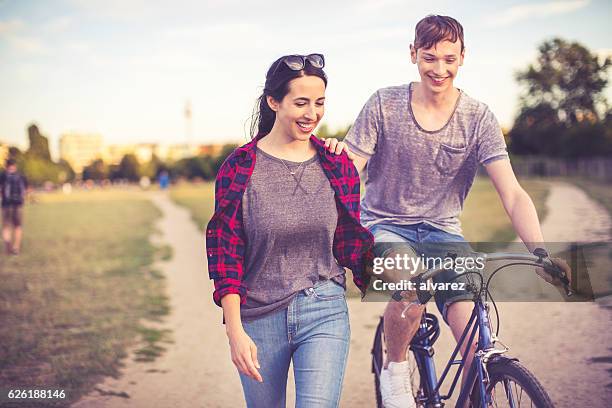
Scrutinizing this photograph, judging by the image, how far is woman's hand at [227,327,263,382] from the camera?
242 centimetres

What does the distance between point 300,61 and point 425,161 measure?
2.75 ft

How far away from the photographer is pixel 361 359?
5.72 metres

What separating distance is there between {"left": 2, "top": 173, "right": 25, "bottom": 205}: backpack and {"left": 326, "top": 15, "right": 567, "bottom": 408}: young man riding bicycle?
40.9ft

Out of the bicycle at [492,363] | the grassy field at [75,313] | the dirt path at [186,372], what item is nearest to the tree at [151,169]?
the grassy field at [75,313]

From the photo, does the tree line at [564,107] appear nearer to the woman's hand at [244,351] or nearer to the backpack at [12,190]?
the backpack at [12,190]

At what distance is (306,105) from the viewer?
Result: 249cm

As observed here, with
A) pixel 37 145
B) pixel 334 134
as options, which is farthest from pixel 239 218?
pixel 37 145

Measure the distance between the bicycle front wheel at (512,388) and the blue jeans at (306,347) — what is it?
544 millimetres

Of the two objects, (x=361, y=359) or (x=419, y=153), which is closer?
(x=419, y=153)

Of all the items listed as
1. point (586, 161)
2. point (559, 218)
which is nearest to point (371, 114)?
point (559, 218)

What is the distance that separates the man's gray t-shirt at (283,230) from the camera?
2.50 metres

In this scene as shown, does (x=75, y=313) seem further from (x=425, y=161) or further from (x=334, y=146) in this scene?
(x=334, y=146)

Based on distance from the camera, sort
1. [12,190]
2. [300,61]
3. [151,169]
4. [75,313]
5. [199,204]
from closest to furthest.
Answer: [300,61] → [75,313] → [12,190] → [199,204] → [151,169]

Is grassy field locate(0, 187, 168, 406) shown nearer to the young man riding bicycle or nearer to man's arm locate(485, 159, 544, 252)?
the young man riding bicycle
